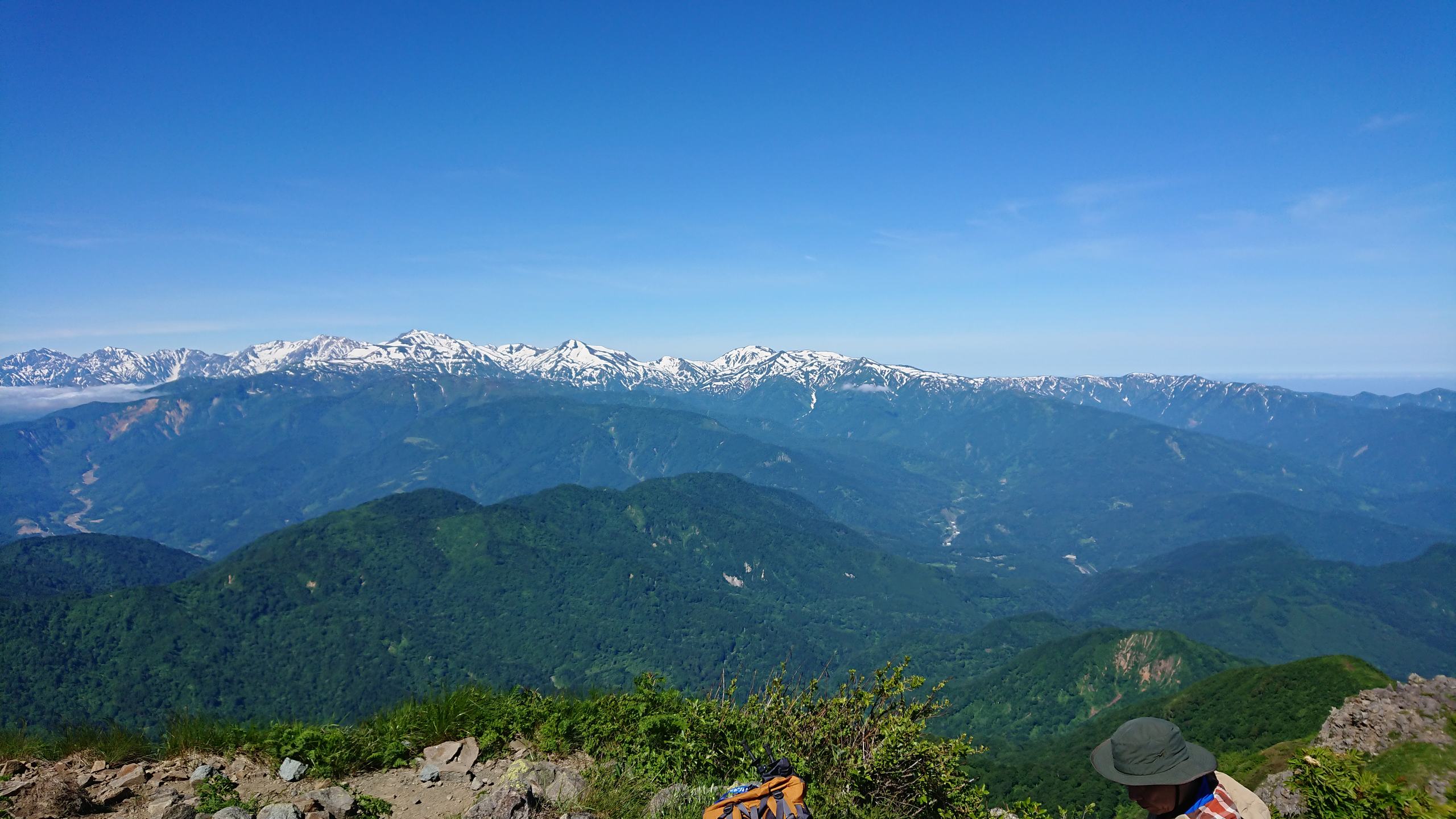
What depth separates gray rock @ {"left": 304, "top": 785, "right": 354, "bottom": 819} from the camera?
7.82m

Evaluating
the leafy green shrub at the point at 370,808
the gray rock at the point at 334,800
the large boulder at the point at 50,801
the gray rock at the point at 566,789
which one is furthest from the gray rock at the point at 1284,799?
the large boulder at the point at 50,801

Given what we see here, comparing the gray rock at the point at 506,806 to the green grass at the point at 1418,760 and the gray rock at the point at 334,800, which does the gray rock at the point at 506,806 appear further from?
the green grass at the point at 1418,760

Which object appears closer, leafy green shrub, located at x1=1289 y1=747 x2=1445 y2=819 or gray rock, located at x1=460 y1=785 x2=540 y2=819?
leafy green shrub, located at x1=1289 y1=747 x2=1445 y2=819

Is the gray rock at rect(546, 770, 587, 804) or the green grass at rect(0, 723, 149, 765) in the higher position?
the green grass at rect(0, 723, 149, 765)

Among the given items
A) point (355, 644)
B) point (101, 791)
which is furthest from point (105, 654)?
point (101, 791)

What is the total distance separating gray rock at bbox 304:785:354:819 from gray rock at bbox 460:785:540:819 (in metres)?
1.56

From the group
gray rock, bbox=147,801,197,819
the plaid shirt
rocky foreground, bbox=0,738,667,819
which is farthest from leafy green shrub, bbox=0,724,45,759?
the plaid shirt

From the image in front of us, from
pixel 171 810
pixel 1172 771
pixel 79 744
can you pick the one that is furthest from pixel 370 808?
pixel 1172 771

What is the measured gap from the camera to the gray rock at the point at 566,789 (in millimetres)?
7934

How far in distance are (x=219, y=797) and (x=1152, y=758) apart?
10414mm

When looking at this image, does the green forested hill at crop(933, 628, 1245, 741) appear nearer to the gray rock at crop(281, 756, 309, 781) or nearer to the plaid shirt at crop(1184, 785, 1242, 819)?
the gray rock at crop(281, 756, 309, 781)

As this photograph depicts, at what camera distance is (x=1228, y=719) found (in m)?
71.6

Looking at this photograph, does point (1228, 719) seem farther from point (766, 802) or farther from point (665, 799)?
point (766, 802)

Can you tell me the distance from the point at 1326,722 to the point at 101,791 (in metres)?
29.9
